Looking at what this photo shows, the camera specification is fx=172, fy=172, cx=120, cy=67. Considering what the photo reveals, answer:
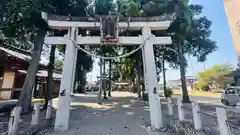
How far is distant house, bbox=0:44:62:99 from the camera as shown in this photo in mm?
9548

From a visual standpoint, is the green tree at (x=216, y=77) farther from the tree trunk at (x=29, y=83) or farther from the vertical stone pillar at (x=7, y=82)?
the vertical stone pillar at (x=7, y=82)

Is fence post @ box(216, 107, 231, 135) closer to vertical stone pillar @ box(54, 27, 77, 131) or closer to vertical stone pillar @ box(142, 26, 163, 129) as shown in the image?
vertical stone pillar @ box(142, 26, 163, 129)

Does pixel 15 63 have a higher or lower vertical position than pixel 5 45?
lower

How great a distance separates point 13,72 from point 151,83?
12205mm

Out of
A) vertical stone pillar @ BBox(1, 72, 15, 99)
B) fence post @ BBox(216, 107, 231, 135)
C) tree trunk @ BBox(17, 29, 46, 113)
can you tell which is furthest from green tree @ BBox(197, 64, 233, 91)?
vertical stone pillar @ BBox(1, 72, 15, 99)

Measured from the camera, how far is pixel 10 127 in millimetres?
3996

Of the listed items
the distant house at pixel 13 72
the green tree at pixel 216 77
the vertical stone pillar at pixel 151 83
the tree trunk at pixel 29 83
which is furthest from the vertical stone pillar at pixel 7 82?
the green tree at pixel 216 77

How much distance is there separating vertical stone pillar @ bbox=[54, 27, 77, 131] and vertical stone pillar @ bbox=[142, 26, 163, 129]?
2.45 m

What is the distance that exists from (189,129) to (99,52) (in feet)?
35.3

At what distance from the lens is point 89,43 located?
5953 mm

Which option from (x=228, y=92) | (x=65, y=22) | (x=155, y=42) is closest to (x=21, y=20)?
(x=65, y=22)

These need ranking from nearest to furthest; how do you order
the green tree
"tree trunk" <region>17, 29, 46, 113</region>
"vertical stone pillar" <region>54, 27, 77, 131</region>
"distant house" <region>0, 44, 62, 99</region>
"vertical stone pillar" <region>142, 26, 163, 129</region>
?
"vertical stone pillar" <region>54, 27, 77, 131</region> < "vertical stone pillar" <region>142, 26, 163, 129</region> < "tree trunk" <region>17, 29, 46, 113</region> < "distant house" <region>0, 44, 62, 99</region> < the green tree

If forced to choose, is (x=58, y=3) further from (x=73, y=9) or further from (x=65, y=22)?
(x=65, y=22)

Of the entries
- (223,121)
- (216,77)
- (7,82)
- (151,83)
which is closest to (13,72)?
(7,82)
